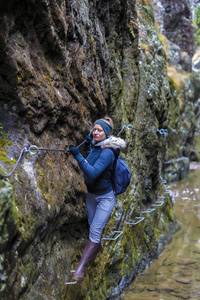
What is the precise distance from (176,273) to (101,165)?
4269 mm

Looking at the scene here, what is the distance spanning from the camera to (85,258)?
419 cm

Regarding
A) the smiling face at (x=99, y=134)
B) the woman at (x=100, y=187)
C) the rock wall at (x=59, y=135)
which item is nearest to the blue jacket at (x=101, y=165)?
the woman at (x=100, y=187)

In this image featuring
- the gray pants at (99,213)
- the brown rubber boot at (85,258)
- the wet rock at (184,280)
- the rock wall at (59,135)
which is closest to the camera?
the rock wall at (59,135)

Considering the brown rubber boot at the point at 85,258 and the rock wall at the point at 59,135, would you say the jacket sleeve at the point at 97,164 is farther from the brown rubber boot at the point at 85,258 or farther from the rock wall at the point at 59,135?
the brown rubber boot at the point at 85,258

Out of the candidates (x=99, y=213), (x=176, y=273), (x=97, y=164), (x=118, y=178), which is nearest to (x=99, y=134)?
(x=97, y=164)

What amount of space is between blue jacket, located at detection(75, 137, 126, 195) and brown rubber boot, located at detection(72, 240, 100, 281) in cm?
79

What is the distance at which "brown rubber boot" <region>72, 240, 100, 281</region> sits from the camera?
4.07 metres

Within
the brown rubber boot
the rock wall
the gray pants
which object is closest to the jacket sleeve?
the rock wall

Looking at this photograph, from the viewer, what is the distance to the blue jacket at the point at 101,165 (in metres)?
3.93

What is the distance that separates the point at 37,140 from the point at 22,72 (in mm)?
898

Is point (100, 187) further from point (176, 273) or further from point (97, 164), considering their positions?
point (176, 273)

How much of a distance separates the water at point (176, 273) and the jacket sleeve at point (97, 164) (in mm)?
3066

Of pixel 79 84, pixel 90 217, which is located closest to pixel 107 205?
pixel 90 217

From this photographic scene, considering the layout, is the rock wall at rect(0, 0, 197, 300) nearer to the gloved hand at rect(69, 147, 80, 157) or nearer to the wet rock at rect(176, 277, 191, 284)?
the gloved hand at rect(69, 147, 80, 157)
